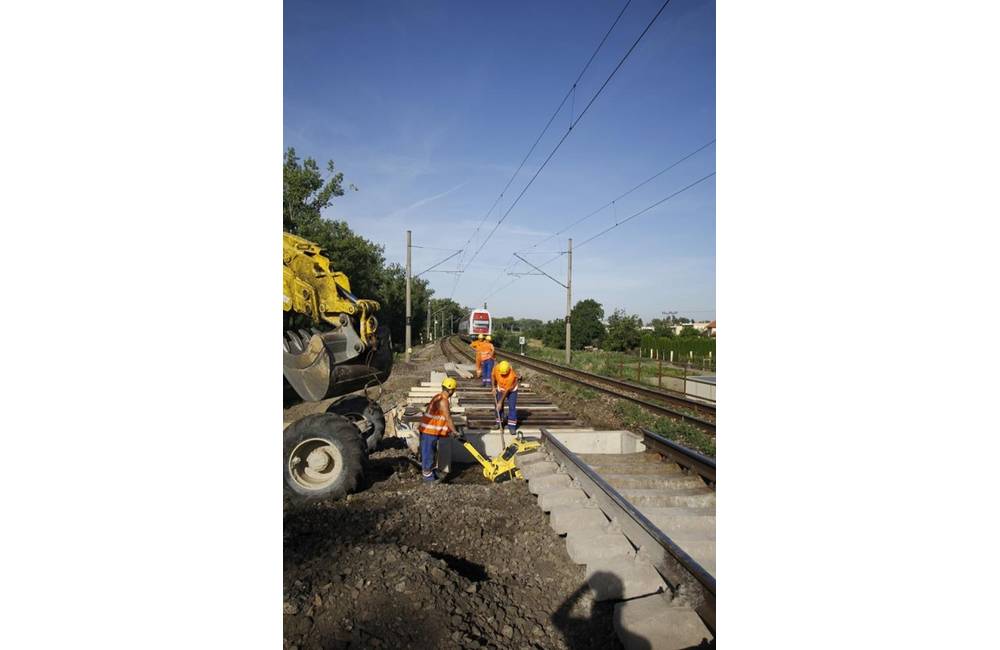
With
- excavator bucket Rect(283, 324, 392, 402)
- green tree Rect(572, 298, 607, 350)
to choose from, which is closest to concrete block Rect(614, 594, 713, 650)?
excavator bucket Rect(283, 324, 392, 402)

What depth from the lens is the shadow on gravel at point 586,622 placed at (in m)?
2.96

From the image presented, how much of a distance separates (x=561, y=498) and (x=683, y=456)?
1.89m

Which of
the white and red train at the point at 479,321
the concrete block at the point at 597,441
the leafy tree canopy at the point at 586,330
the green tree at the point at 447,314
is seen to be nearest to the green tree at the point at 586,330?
the leafy tree canopy at the point at 586,330

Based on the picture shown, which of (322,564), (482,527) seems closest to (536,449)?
(482,527)

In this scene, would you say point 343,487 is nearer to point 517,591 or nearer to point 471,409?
point 517,591

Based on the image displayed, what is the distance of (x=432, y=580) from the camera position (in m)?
3.28

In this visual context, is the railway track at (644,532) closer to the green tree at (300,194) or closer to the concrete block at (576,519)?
the concrete block at (576,519)

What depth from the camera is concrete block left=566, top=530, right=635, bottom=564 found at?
12.3ft

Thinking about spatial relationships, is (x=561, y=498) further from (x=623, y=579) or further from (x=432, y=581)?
(x=432, y=581)

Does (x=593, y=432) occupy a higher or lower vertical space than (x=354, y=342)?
lower

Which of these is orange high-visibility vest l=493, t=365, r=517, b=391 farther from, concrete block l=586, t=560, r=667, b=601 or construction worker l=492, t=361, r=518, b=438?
concrete block l=586, t=560, r=667, b=601
